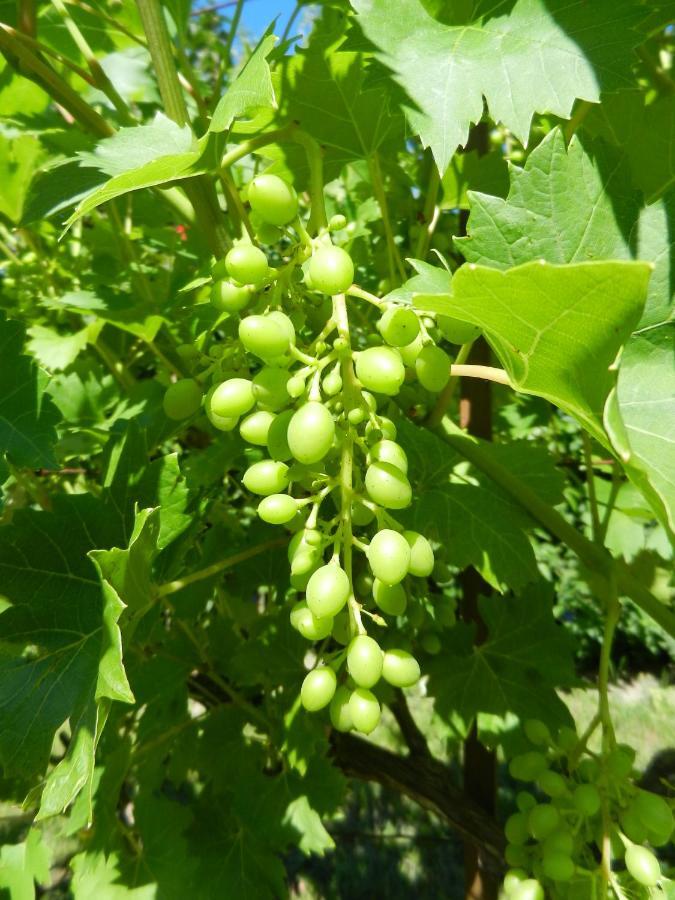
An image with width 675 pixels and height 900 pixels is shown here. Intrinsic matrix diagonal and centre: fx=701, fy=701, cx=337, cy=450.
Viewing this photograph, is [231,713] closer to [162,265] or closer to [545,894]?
[545,894]

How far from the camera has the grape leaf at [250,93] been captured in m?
0.78

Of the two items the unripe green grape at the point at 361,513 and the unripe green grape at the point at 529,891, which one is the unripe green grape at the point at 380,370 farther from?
the unripe green grape at the point at 529,891

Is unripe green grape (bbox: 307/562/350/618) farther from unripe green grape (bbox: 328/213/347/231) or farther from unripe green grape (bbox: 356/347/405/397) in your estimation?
unripe green grape (bbox: 328/213/347/231)

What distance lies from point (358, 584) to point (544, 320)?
1.81 feet

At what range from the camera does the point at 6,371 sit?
1.05 meters

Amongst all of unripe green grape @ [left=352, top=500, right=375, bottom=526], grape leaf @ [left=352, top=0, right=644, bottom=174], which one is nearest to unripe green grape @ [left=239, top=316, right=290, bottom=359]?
unripe green grape @ [left=352, top=500, right=375, bottom=526]

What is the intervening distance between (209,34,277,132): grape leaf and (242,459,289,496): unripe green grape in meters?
0.39

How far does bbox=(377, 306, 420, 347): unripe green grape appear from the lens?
753mm

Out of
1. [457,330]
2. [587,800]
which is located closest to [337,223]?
[457,330]

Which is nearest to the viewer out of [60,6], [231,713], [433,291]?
[433,291]

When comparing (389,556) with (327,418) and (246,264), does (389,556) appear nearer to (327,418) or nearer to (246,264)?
(327,418)

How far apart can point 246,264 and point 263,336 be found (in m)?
0.10

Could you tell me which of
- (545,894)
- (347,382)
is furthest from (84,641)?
(545,894)

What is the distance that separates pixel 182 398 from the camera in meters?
1.01
